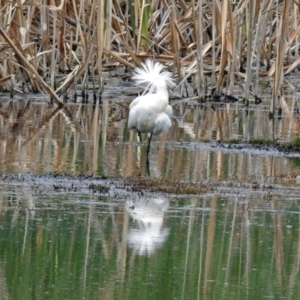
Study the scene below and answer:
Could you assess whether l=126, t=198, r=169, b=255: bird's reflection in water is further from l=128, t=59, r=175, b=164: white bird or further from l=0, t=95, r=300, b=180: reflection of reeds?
l=128, t=59, r=175, b=164: white bird

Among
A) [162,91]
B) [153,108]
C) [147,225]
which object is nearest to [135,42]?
[162,91]

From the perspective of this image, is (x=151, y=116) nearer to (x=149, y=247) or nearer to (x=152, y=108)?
Result: (x=152, y=108)

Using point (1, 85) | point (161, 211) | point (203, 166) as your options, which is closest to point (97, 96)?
point (1, 85)

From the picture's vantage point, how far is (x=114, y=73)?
768 inches

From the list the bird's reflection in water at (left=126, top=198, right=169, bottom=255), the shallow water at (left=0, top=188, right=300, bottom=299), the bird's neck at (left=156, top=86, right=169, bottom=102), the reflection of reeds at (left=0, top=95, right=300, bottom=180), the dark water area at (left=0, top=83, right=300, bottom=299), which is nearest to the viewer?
the shallow water at (left=0, top=188, right=300, bottom=299)

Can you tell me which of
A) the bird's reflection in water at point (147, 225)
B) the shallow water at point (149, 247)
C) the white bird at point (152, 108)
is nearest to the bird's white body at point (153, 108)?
the white bird at point (152, 108)

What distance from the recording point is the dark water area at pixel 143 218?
6.11m

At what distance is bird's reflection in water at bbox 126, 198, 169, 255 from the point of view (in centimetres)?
704

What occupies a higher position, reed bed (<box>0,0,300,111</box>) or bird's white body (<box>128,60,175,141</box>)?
reed bed (<box>0,0,300,111</box>)

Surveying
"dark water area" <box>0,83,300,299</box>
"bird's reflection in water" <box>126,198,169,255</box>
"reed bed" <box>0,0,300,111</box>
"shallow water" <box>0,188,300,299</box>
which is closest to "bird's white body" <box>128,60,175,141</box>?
"dark water area" <box>0,83,300,299</box>

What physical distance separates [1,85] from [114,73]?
3259 mm

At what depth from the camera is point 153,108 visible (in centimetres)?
1181

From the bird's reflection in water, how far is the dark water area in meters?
0.01

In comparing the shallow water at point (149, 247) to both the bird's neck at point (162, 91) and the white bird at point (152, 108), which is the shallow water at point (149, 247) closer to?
the white bird at point (152, 108)
